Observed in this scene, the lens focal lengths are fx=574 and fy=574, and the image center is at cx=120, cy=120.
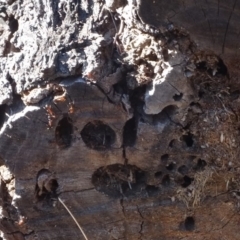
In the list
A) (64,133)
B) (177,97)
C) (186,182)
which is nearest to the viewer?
(177,97)

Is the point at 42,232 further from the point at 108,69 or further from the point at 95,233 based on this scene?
the point at 108,69

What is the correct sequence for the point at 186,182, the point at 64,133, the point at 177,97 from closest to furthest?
the point at 177,97 → the point at 64,133 → the point at 186,182

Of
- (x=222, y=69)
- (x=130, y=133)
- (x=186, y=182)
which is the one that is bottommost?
(x=186, y=182)

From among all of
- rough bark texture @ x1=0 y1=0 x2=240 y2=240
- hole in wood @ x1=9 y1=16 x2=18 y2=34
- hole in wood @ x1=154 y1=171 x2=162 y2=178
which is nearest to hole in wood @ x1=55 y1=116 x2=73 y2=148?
rough bark texture @ x1=0 y1=0 x2=240 y2=240

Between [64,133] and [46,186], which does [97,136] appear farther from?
[46,186]

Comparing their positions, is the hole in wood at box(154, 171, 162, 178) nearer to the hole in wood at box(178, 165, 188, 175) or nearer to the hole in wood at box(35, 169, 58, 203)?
the hole in wood at box(178, 165, 188, 175)

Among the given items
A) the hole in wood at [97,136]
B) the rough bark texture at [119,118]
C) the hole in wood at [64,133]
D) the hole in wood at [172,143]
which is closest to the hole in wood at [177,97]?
the rough bark texture at [119,118]

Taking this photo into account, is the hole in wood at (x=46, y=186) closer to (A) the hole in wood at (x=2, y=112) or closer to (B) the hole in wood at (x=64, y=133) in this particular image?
(B) the hole in wood at (x=64, y=133)

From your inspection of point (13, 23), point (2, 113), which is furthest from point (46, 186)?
point (13, 23)
